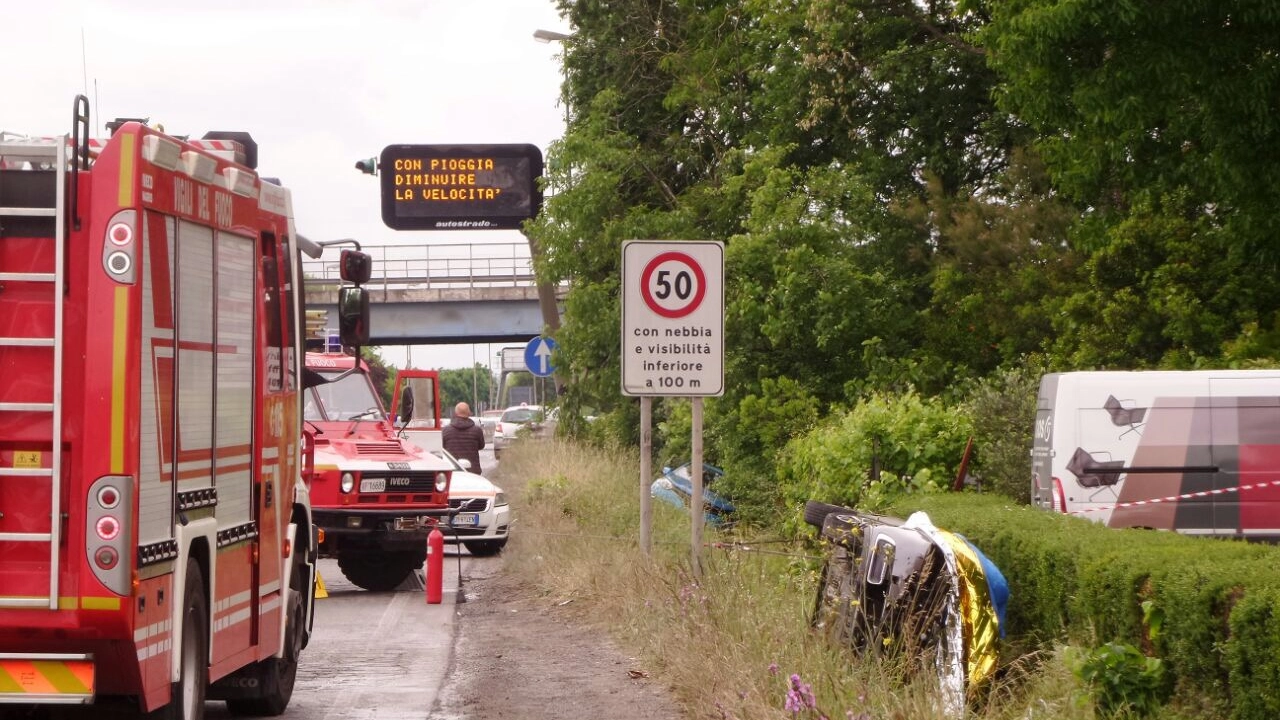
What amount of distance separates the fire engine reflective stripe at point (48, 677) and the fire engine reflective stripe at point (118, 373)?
0.86 m

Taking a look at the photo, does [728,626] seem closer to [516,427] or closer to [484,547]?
[484,547]

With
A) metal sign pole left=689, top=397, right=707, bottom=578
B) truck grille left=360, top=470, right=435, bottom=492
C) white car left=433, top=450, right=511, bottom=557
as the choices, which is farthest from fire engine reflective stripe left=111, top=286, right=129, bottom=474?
white car left=433, top=450, right=511, bottom=557

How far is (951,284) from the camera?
21578 mm

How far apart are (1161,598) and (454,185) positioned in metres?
20.3

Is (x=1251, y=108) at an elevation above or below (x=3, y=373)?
above

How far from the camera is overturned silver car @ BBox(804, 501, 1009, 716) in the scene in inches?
331

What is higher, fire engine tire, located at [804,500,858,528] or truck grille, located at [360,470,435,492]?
fire engine tire, located at [804,500,858,528]

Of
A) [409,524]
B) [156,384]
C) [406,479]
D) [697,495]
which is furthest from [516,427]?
[156,384]

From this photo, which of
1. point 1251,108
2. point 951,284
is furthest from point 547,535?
point 1251,108

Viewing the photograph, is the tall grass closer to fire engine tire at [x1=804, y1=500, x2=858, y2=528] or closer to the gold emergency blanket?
the gold emergency blanket

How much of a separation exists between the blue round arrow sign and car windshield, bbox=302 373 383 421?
12.2 metres

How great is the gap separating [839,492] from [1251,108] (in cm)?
470

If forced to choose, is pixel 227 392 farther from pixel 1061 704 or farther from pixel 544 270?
pixel 544 270

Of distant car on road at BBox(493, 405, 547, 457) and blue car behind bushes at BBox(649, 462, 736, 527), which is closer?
blue car behind bushes at BBox(649, 462, 736, 527)
